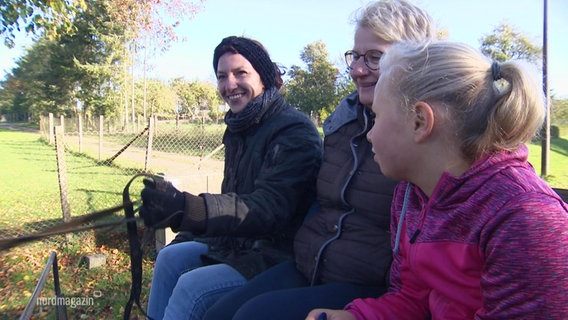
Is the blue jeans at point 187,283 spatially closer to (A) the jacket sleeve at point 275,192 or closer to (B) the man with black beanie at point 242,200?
(B) the man with black beanie at point 242,200

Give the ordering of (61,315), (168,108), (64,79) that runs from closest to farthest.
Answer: (61,315) → (64,79) → (168,108)

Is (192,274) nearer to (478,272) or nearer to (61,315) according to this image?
(478,272)

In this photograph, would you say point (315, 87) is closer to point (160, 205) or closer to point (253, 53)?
point (253, 53)

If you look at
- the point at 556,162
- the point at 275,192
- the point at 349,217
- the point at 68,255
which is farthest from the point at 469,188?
the point at 556,162

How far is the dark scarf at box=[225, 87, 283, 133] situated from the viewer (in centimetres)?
217

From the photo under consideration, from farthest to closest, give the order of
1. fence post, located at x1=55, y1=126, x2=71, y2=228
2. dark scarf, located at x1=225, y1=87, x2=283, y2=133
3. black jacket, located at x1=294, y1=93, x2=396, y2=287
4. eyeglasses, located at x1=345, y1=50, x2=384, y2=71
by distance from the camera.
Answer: fence post, located at x1=55, y1=126, x2=71, y2=228, dark scarf, located at x1=225, y1=87, x2=283, y2=133, eyeglasses, located at x1=345, y1=50, x2=384, y2=71, black jacket, located at x1=294, y1=93, x2=396, y2=287

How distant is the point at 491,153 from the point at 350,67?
2.70 ft

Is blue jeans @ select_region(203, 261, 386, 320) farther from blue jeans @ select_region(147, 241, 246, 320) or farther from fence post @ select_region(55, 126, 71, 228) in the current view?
fence post @ select_region(55, 126, 71, 228)

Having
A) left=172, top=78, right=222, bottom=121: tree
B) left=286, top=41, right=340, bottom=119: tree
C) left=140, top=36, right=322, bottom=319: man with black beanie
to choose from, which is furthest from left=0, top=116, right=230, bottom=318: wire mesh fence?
left=172, top=78, right=222, bottom=121: tree

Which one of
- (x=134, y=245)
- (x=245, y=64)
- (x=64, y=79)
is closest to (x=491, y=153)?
(x=134, y=245)

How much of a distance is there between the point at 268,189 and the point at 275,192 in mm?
34

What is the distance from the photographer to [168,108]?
49188 millimetres

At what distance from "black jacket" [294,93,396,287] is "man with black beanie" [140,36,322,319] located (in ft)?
0.53

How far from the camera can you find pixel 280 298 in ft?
5.22
